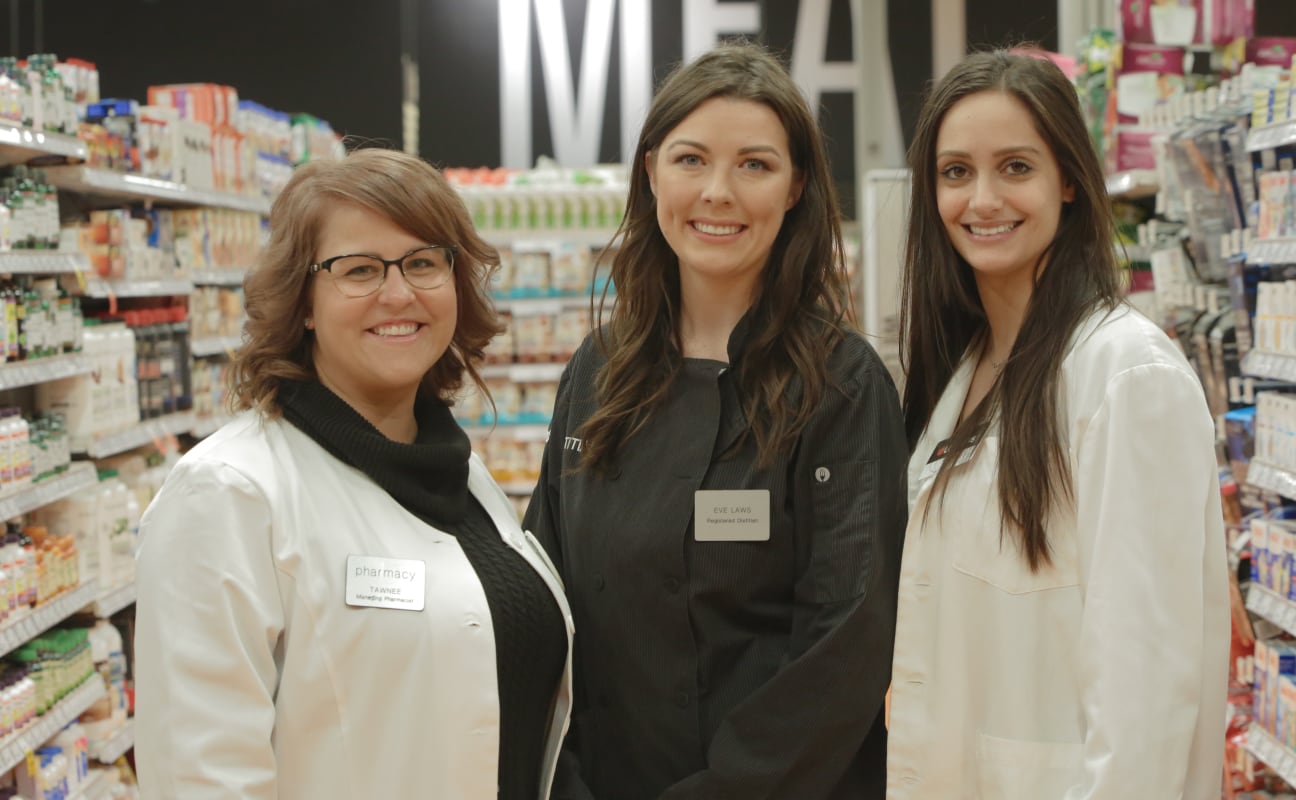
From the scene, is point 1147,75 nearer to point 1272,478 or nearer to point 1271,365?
point 1271,365

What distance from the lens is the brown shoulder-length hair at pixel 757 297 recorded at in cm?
208

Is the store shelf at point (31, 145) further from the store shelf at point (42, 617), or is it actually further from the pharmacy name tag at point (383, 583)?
the pharmacy name tag at point (383, 583)

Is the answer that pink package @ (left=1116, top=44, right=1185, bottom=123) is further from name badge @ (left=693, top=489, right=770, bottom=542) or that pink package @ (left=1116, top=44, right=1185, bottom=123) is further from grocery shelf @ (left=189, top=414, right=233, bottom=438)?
grocery shelf @ (left=189, top=414, right=233, bottom=438)

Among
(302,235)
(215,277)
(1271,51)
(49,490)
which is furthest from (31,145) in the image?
(1271,51)

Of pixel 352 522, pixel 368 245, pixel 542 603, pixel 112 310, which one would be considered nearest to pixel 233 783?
pixel 352 522

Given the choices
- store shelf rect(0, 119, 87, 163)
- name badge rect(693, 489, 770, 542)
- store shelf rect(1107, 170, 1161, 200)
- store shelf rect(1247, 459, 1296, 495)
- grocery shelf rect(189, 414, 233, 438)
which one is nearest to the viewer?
name badge rect(693, 489, 770, 542)

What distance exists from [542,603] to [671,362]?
49 centimetres

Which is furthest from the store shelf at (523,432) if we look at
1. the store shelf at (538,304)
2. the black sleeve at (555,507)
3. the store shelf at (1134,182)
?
the black sleeve at (555,507)

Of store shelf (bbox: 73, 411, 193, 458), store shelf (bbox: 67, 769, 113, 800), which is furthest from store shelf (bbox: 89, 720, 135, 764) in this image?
store shelf (bbox: 73, 411, 193, 458)

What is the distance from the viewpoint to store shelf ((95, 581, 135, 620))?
4.27 meters

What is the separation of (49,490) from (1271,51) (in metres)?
4.19

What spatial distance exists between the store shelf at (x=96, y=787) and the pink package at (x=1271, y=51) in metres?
4.52

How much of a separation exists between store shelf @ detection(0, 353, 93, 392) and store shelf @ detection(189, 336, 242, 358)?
3.88ft

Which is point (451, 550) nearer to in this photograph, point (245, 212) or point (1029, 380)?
point (1029, 380)
